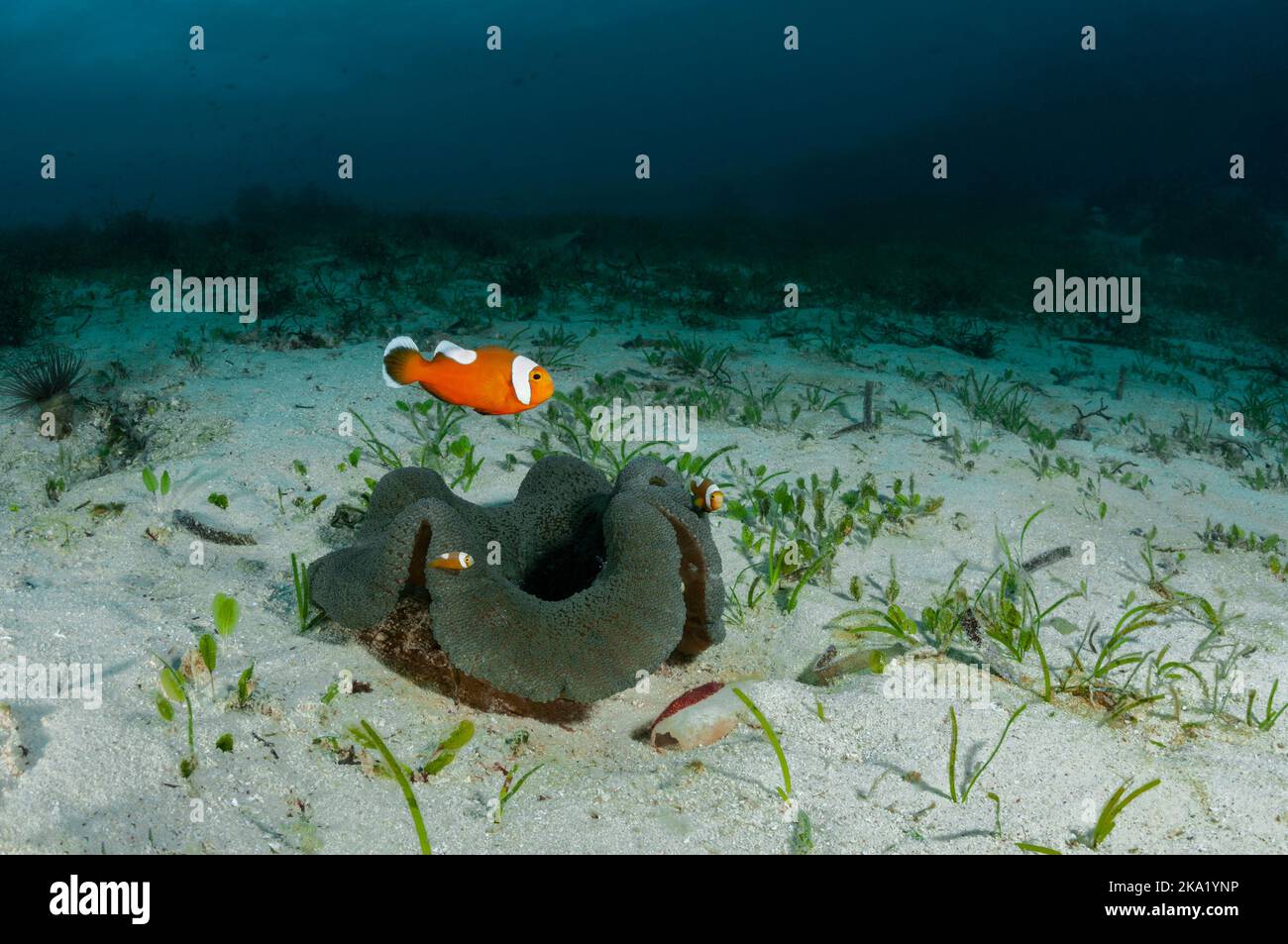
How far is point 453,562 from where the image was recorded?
248cm

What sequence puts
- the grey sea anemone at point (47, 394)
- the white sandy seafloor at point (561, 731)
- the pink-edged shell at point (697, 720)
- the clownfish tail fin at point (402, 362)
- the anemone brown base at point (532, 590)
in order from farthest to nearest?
the grey sea anemone at point (47, 394), the clownfish tail fin at point (402, 362), the pink-edged shell at point (697, 720), the anemone brown base at point (532, 590), the white sandy seafloor at point (561, 731)

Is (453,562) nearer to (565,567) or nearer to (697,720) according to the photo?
(565,567)

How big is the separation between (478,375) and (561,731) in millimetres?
1294

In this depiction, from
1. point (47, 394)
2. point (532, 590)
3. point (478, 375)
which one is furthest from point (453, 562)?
point (47, 394)

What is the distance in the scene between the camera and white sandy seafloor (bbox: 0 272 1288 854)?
2150 mm

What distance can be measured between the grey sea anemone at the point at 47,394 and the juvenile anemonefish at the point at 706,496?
510 cm

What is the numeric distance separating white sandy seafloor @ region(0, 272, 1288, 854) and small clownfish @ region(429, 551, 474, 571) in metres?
0.57

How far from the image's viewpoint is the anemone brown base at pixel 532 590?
2.46 m

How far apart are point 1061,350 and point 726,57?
303 ft

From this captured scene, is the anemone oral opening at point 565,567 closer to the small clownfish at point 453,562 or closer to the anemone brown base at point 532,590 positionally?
the anemone brown base at point 532,590

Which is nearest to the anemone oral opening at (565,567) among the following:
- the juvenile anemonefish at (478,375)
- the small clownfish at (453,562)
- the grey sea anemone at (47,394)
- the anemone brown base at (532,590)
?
the anemone brown base at (532,590)

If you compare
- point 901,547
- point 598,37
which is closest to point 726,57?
point 598,37
